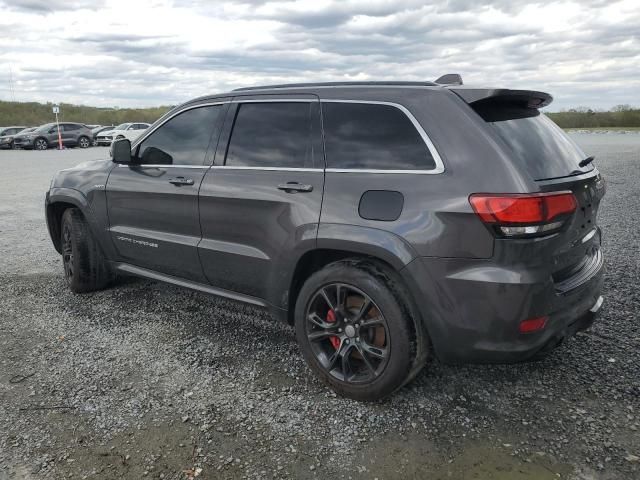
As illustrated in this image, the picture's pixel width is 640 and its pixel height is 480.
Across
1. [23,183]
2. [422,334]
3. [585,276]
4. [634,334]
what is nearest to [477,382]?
[422,334]

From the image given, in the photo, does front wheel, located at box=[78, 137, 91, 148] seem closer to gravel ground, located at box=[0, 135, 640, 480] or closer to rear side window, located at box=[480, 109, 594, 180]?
gravel ground, located at box=[0, 135, 640, 480]

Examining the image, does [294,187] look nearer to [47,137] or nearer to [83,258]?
[83,258]

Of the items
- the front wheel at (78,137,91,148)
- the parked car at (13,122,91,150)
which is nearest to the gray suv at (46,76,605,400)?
the parked car at (13,122,91,150)

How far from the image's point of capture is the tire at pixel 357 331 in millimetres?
2885

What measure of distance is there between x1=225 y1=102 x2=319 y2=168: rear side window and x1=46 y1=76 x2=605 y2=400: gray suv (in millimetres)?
10

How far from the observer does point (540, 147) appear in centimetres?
289

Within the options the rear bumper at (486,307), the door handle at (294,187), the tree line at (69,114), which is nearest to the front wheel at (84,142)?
the tree line at (69,114)

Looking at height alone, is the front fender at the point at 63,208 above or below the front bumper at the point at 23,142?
above

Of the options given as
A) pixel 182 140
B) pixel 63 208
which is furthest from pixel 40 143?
pixel 182 140

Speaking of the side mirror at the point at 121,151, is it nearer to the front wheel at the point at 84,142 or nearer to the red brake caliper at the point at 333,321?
the red brake caliper at the point at 333,321

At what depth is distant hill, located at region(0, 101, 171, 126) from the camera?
205 ft

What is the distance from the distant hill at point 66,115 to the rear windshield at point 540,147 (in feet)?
204

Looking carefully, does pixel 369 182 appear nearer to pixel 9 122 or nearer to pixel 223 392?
pixel 223 392

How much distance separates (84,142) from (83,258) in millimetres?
30223
